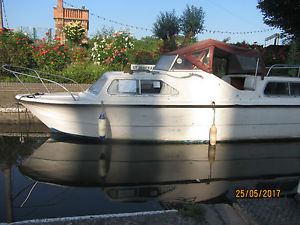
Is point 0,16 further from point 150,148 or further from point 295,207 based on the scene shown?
point 295,207

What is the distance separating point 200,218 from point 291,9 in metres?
12.2

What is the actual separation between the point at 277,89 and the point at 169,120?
2963 mm

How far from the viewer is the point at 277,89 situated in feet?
20.0

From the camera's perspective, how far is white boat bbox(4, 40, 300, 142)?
5.56 meters

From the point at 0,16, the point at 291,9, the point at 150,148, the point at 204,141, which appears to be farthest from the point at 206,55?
the point at 0,16

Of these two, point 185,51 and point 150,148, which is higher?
point 185,51

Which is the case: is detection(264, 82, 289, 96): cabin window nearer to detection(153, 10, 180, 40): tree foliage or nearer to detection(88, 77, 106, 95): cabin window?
detection(88, 77, 106, 95): cabin window

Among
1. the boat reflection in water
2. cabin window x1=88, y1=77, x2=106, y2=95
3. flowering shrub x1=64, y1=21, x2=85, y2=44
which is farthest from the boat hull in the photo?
flowering shrub x1=64, y1=21, x2=85, y2=44

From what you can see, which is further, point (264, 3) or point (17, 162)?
point (264, 3)

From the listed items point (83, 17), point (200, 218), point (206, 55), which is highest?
point (83, 17)

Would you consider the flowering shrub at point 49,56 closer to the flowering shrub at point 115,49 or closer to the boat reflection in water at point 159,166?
the flowering shrub at point 115,49

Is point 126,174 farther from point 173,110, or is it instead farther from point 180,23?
point 180,23

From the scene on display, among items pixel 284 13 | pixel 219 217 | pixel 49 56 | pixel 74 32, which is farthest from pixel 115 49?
pixel 74 32

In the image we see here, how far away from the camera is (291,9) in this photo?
1123cm
